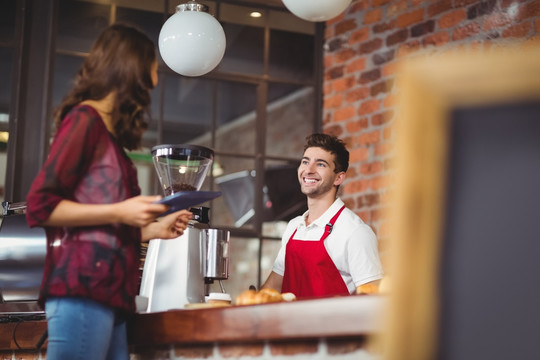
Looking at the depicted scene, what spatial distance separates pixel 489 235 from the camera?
2.08ft

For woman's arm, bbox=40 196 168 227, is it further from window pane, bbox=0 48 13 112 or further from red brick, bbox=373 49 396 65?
window pane, bbox=0 48 13 112

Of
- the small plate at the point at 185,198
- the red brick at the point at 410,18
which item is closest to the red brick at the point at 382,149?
the red brick at the point at 410,18

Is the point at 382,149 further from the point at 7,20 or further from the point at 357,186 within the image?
the point at 7,20

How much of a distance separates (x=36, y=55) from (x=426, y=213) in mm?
3673

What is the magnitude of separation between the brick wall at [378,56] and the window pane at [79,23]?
1.26 m

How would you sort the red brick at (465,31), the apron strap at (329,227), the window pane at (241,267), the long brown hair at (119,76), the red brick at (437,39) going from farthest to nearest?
the window pane at (241,267) < the red brick at (437,39) < the red brick at (465,31) < the apron strap at (329,227) < the long brown hair at (119,76)

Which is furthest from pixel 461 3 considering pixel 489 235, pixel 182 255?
pixel 489 235

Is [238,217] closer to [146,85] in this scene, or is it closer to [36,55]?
[36,55]

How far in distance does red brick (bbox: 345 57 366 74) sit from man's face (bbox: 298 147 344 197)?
874 mm

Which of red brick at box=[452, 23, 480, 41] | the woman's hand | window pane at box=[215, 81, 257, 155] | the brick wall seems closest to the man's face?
the brick wall

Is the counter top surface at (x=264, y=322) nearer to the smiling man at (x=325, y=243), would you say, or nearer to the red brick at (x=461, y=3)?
the smiling man at (x=325, y=243)

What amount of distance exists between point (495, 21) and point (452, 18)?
241 mm

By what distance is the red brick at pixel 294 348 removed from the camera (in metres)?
1.46

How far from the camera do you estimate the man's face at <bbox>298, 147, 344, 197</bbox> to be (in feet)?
10.5
